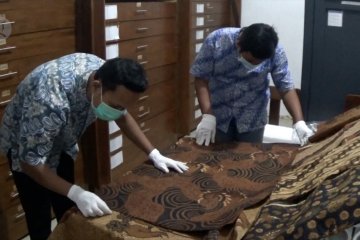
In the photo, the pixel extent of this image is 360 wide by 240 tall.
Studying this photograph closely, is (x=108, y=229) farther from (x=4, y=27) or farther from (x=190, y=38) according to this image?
(x=190, y=38)

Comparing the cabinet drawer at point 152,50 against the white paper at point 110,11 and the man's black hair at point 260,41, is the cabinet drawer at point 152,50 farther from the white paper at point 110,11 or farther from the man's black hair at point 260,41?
the man's black hair at point 260,41

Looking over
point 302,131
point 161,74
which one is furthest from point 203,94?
point 161,74

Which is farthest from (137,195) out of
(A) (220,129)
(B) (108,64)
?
(A) (220,129)

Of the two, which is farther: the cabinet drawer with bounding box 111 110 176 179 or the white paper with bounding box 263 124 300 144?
the cabinet drawer with bounding box 111 110 176 179

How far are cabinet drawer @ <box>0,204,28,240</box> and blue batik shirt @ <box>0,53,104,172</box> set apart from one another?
1.91 ft

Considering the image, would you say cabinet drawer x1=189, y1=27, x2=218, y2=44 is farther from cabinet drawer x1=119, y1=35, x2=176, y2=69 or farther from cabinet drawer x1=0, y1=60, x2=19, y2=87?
cabinet drawer x1=0, y1=60, x2=19, y2=87

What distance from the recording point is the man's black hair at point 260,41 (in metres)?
1.78

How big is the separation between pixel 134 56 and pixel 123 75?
156 centimetres

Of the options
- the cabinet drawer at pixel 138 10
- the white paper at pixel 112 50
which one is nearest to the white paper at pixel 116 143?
the white paper at pixel 112 50

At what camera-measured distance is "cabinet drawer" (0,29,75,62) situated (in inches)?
79.8

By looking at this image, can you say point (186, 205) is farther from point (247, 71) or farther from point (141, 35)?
point (141, 35)

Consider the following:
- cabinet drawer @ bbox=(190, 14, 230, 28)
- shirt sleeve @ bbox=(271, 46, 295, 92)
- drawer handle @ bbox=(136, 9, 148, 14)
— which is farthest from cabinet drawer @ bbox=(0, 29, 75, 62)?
cabinet drawer @ bbox=(190, 14, 230, 28)

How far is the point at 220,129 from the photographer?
7.20ft

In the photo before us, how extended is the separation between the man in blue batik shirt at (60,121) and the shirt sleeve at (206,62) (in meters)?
0.48
